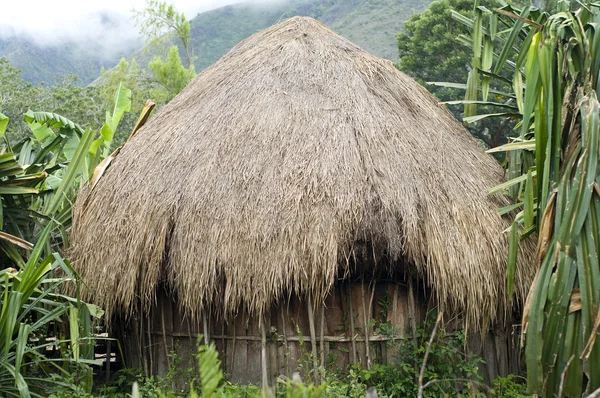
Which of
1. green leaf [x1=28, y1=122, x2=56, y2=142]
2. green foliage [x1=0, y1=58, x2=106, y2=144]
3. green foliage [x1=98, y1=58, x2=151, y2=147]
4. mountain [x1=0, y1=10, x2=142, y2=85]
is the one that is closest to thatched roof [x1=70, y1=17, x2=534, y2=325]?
green leaf [x1=28, y1=122, x2=56, y2=142]

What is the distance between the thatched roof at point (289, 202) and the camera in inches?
187

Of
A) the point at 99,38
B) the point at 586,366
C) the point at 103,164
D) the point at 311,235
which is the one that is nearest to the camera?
the point at 586,366

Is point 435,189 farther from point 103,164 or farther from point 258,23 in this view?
point 258,23

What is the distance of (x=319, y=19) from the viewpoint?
38.9 metres

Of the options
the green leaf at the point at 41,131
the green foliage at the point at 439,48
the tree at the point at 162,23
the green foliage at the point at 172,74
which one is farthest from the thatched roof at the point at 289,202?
the tree at the point at 162,23

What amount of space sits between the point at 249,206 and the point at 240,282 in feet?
1.86

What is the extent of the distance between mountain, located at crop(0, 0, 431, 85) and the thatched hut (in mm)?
4927

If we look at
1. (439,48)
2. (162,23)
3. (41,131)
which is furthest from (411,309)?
(162,23)

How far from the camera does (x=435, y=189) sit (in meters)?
5.11

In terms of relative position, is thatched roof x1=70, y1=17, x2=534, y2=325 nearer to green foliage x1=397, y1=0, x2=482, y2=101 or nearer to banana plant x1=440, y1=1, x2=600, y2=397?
banana plant x1=440, y1=1, x2=600, y2=397

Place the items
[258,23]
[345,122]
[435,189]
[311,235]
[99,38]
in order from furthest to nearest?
[99,38], [258,23], [345,122], [435,189], [311,235]

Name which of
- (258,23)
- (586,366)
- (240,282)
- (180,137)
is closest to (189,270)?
(240,282)

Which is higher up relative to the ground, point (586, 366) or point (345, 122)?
point (345, 122)

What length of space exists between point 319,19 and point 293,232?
3577 centimetres
